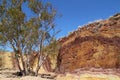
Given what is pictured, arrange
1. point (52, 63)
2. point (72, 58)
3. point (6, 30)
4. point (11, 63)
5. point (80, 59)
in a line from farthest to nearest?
point (11, 63), point (52, 63), point (6, 30), point (72, 58), point (80, 59)

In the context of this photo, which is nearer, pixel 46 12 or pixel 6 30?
pixel 6 30

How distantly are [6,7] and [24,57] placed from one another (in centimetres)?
707

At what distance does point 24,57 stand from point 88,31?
468 inches

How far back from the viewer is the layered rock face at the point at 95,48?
75.8 ft

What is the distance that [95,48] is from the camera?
2516 centimetres

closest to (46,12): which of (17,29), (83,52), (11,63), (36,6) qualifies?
(36,6)

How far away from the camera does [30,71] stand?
1367 inches

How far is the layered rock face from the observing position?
75.8 ft

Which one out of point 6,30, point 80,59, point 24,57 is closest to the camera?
point 80,59

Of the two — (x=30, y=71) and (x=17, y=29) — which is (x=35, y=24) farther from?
(x=30, y=71)

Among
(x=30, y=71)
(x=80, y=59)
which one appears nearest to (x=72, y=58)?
(x=80, y=59)

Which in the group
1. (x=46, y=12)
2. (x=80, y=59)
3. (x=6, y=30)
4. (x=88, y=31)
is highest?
(x=46, y=12)

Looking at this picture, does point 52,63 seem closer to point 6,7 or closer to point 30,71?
point 30,71

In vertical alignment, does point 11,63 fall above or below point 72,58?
above
